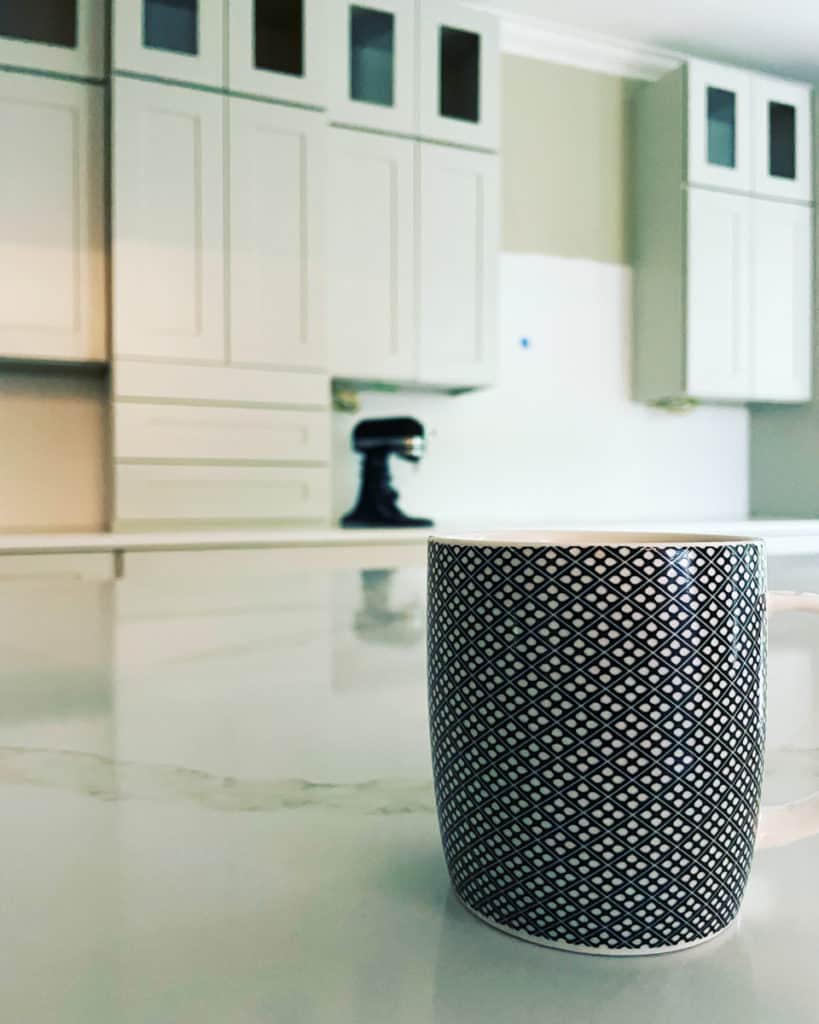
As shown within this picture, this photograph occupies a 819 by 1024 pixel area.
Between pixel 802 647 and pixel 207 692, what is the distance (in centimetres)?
45

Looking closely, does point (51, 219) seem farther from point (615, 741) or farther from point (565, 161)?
point (615, 741)

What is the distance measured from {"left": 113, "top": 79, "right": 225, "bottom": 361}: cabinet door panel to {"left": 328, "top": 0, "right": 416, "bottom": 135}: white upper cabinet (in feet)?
1.44

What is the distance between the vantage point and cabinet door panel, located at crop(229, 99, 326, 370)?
8.93ft

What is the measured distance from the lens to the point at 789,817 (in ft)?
0.99

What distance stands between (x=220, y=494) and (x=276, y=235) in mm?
778

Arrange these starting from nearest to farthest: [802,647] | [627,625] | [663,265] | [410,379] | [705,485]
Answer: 1. [627,625]
2. [802,647]
3. [410,379]
4. [663,265]
5. [705,485]

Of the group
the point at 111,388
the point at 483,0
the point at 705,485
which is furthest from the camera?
the point at 705,485

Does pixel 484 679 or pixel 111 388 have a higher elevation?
pixel 111 388

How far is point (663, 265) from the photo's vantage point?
142 inches

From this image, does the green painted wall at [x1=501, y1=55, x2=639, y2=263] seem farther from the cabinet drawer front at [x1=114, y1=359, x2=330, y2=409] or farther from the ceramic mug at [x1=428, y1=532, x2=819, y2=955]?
the ceramic mug at [x1=428, y1=532, x2=819, y2=955]

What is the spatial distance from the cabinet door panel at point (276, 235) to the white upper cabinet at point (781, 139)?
1795mm

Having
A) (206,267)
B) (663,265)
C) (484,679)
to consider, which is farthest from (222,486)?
(484,679)

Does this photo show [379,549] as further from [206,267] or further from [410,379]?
[206,267]

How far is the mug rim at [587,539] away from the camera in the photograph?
0.27m
